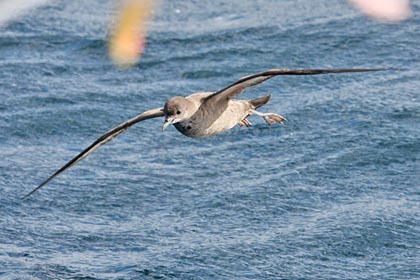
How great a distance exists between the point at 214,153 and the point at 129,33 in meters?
5.08

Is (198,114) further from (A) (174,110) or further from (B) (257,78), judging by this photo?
(B) (257,78)

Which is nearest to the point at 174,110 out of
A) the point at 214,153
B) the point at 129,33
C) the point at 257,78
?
the point at 257,78

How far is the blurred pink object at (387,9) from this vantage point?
22297mm

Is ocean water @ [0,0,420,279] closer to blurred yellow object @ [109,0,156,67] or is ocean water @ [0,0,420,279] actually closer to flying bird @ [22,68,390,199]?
blurred yellow object @ [109,0,156,67]

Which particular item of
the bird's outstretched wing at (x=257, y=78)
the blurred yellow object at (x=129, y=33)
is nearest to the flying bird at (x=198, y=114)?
the bird's outstretched wing at (x=257, y=78)

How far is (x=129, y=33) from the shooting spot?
2242 cm

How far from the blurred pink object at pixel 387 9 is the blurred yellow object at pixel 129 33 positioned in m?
4.12

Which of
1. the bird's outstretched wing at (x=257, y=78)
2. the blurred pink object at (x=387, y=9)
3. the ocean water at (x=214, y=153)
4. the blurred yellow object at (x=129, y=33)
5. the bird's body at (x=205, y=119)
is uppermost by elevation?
the bird's outstretched wing at (x=257, y=78)

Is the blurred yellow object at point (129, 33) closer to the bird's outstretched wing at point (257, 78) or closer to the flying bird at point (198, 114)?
the flying bird at point (198, 114)

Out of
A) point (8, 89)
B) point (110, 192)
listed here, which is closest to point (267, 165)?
point (110, 192)

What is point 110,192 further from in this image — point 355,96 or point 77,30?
point 77,30

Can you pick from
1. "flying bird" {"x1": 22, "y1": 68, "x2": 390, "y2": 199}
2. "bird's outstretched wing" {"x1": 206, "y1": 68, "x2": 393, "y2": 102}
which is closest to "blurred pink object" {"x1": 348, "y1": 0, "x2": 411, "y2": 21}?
"flying bird" {"x1": 22, "y1": 68, "x2": 390, "y2": 199}

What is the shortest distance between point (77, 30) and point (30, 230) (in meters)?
7.57

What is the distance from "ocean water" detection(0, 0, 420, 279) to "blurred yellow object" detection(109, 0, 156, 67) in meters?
0.26
